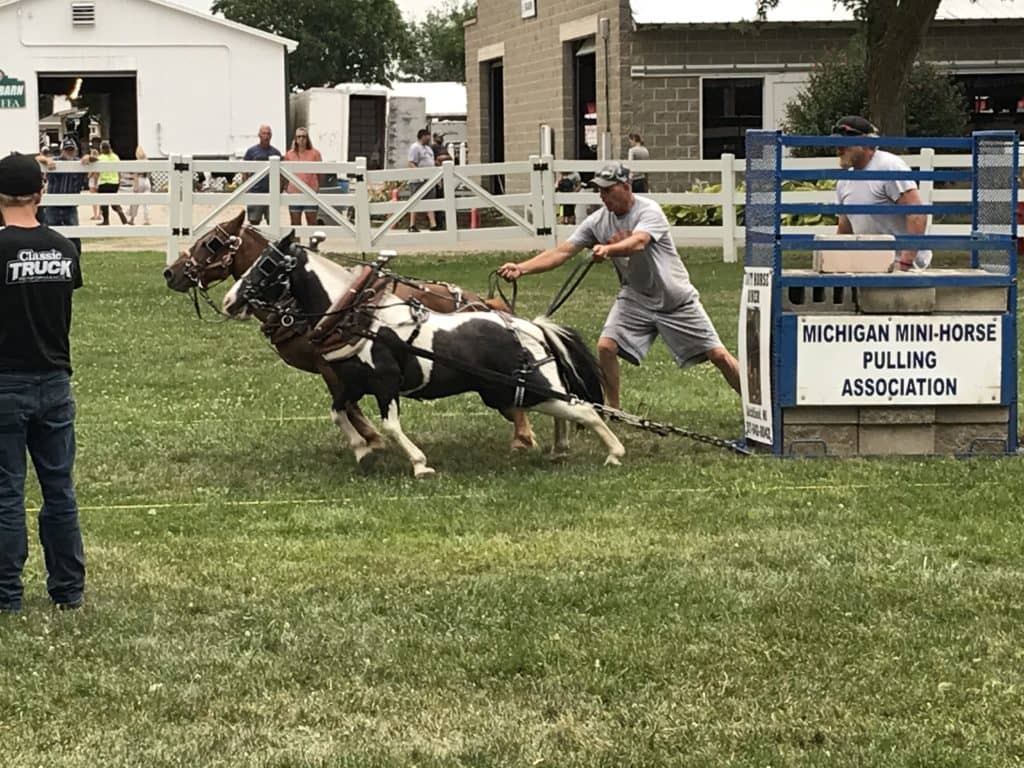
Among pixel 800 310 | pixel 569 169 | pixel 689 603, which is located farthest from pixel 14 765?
pixel 569 169

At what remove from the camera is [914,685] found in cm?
601

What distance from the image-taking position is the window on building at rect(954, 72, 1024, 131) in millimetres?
34625

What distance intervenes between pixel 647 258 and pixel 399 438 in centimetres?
225

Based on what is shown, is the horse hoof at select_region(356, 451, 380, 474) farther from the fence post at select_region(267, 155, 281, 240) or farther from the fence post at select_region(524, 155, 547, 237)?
the fence post at select_region(524, 155, 547, 237)

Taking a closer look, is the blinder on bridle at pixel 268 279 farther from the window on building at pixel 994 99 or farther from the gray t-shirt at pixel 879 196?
the window on building at pixel 994 99

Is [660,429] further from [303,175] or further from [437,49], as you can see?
[437,49]

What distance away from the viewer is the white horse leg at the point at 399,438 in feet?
33.0

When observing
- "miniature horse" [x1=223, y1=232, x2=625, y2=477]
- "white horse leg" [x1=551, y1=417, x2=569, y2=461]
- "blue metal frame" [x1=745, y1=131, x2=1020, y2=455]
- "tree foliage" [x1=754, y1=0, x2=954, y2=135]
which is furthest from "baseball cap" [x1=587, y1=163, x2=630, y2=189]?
"tree foliage" [x1=754, y1=0, x2=954, y2=135]

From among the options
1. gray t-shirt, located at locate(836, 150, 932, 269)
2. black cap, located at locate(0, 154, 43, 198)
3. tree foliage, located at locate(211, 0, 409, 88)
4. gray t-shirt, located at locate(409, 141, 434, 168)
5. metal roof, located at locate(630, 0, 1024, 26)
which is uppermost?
tree foliage, located at locate(211, 0, 409, 88)

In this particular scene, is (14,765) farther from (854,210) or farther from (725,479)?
(854,210)

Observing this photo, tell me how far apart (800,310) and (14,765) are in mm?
6496

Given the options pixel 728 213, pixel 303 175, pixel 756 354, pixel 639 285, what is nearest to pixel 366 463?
pixel 639 285

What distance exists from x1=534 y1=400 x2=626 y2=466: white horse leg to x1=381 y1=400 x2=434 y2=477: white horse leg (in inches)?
31.2

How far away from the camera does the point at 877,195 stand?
37.8 feet
